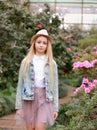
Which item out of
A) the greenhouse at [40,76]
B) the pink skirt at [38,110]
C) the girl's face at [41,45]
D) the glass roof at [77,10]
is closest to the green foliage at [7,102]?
the greenhouse at [40,76]

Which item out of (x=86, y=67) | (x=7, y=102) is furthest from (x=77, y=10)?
(x=86, y=67)

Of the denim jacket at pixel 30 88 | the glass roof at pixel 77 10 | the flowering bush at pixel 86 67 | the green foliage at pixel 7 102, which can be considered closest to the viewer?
the denim jacket at pixel 30 88

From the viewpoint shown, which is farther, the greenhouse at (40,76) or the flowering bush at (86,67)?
the flowering bush at (86,67)

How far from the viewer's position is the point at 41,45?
436 centimetres

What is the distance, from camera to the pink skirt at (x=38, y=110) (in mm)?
4301

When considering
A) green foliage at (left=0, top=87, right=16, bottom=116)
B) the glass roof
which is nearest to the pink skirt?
green foliage at (left=0, top=87, right=16, bottom=116)

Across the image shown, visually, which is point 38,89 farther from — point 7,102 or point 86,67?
point 7,102

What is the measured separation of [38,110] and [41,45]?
→ 66 centimetres

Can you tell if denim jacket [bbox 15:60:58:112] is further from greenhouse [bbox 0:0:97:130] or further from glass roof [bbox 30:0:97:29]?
glass roof [bbox 30:0:97:29]

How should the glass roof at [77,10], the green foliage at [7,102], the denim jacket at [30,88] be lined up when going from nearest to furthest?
the denim jacket at [30,88], the green foliage at [7,102], the glass roof at [77,10]

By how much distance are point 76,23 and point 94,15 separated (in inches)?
40.6

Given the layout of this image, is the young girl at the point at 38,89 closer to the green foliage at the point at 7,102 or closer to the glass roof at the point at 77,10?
the green foliage at the point at 7,102

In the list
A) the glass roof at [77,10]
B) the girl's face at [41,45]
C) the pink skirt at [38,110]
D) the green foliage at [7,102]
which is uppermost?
the glass roof at [77,10]

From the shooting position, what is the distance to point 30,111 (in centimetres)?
436
